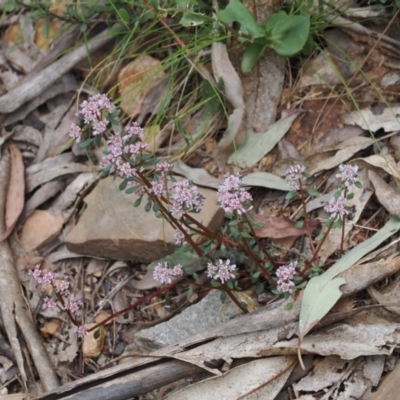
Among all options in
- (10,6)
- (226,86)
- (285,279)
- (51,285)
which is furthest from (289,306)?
(10,6)

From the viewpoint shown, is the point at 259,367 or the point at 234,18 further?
the point at 234,18

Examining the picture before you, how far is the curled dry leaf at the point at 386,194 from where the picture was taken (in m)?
2.47

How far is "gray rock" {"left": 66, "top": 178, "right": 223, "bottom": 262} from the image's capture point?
8.90 feet

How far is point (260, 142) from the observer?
289 centimetres

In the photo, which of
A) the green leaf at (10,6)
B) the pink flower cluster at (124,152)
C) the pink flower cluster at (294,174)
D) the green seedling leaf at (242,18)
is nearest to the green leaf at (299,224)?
the pink flower cluster at (294,174)

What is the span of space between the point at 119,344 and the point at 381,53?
1701 mm

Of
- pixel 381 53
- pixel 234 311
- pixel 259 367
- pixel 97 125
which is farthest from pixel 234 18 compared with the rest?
pixel 259 367

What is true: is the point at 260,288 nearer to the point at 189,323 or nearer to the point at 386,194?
the point at 189,323

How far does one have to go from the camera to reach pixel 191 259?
2639 mm

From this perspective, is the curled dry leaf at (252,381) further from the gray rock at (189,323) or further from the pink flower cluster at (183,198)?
the pink flower cluster at (183,198)

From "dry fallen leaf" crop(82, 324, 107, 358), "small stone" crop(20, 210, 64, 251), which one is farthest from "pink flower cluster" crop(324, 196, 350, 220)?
"small stone" crop(20, 210, 64, 251)

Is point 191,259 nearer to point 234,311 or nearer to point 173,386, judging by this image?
point 234,311

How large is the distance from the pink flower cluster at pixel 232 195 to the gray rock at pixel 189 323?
0.56 meters

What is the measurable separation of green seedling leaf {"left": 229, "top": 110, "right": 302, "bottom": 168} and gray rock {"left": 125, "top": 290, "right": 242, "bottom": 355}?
63 centimetres
